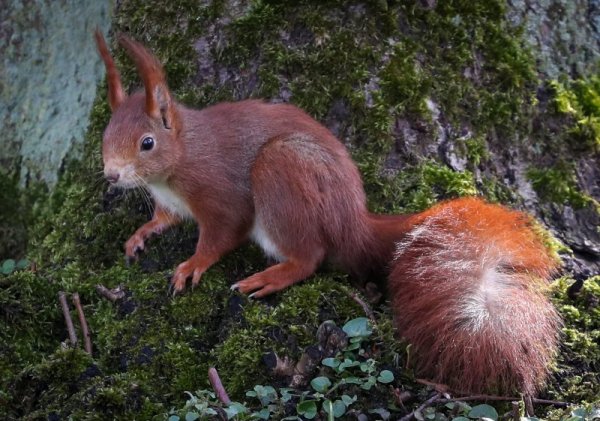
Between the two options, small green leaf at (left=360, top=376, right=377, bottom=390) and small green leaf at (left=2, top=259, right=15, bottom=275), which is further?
small green leaf at (left=2, top=259, right=15, bottom=275)

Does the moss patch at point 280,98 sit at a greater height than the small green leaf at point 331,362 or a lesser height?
greater

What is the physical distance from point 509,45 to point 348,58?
70 centimetres

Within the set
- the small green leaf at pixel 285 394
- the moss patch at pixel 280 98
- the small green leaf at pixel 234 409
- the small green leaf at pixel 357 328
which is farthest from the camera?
the moss patch at pixel 280 98

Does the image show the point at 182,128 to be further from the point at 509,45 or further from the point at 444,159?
the point at 509,45

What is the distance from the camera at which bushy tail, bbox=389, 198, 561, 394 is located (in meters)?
2.43

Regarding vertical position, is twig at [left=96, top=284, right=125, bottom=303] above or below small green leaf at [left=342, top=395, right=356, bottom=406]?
above

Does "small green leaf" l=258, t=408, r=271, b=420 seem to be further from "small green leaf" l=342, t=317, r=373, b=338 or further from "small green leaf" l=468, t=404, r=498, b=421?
"small green leaf" l=468, t=404, r=498, b=421

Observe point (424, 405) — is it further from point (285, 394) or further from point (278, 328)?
point (278, 328)

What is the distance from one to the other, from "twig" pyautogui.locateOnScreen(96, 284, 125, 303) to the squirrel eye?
1.64ft

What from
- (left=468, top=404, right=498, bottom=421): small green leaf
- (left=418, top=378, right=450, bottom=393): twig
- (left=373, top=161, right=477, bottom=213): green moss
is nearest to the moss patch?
(left=373, top=161, right=477, bottom=213): green moss

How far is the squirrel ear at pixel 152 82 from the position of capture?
108 inches

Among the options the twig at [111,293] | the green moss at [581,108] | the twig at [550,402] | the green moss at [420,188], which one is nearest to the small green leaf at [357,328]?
the twig at [550,402]

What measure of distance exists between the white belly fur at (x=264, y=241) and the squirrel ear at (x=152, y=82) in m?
0.47

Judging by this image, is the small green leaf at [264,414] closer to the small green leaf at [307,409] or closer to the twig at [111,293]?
the small green leaf at [307,409]
